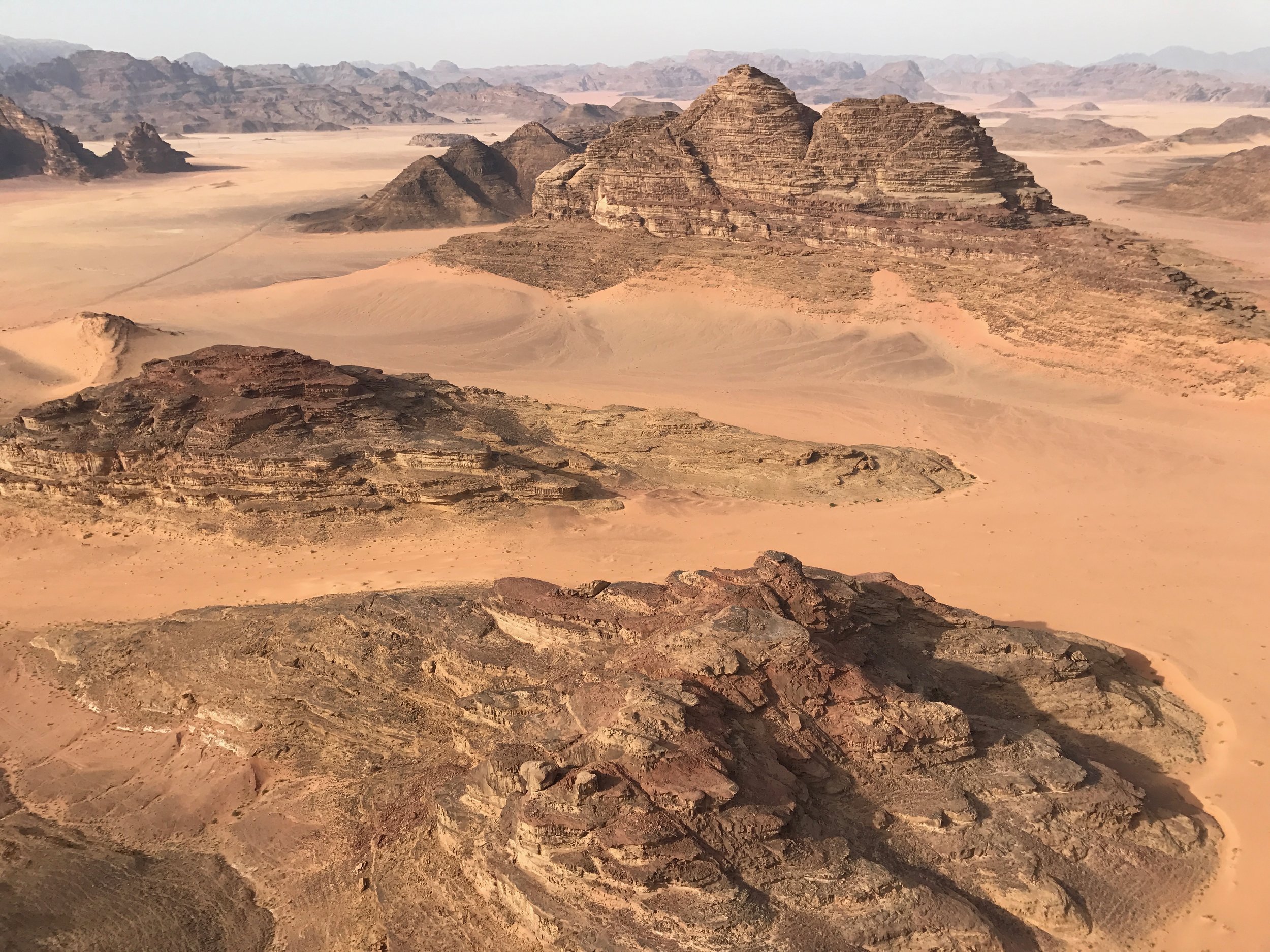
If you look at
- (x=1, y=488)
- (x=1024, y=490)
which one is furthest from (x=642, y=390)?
(x=1, y=488)

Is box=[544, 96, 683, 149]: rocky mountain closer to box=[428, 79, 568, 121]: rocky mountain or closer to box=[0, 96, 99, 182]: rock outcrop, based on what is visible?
box=[428, 79, 568, 121]: rocky mountain

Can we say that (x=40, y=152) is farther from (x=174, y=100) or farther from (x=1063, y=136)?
(x=1063, y=136)

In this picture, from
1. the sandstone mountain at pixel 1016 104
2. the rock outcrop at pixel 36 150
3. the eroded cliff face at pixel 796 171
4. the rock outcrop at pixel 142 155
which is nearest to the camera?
the eroded cliff face at pixel 796 171

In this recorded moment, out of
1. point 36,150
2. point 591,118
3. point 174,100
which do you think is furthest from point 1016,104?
point 36,150

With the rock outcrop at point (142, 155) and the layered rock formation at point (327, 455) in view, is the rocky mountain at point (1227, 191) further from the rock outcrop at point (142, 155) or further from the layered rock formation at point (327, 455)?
the rock outcrop at point (142, 155)

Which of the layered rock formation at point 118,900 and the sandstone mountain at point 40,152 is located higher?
the sandstone mountain at point 40,152

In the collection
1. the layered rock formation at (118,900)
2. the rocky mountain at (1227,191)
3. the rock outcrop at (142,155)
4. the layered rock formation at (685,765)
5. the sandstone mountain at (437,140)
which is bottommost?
the layered rock formation at (118,900)

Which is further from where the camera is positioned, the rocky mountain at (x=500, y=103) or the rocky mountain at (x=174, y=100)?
the rocky mountain at (x=500, y=103)

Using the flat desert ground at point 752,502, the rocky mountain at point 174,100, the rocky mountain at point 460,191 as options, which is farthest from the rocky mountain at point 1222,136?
the rocky mountain at point 174,100

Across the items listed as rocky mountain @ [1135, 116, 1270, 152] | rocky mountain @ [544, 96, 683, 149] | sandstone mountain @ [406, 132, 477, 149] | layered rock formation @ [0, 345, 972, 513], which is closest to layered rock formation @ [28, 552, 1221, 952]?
layered rock formation @ [0, 345, 972, 513]
